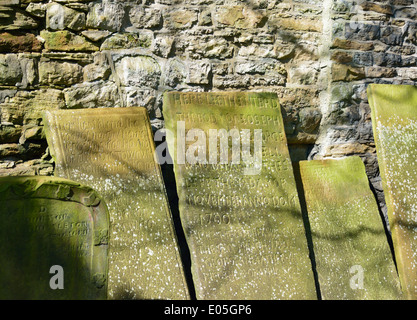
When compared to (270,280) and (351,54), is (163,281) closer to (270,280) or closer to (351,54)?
(270,280)

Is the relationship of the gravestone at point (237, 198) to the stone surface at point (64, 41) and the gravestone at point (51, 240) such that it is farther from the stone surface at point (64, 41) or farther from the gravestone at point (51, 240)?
the gravestone at point (51, 240)

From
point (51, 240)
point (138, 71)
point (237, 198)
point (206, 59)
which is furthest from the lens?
point (206, 59)

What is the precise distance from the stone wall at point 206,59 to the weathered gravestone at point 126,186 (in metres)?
0.29

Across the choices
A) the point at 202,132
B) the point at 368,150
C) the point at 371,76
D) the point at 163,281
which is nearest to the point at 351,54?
the point at 371,76

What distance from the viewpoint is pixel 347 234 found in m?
3.30

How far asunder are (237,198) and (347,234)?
90 centimetres

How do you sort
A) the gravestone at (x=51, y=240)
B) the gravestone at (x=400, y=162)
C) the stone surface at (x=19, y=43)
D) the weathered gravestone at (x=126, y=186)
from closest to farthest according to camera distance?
the gravestone at (x=51, y=240) < the weathered gravestone at (x=126, y=186) < the stone surface at (x=19, y=43) < the gravestone at (x=400, y=162)

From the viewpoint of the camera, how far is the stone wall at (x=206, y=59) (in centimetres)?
314

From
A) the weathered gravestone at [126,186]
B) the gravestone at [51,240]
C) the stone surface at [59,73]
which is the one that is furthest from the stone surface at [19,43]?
the gravestone at [51,240]

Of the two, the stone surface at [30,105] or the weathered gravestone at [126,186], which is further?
the stone surface at [30,105]

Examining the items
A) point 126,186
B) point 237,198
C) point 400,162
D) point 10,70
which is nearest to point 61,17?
point 10,70

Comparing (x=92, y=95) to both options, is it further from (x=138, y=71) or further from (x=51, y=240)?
(x=51, y=240)

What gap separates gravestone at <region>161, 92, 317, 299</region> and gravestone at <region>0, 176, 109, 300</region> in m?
0.86

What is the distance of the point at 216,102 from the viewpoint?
3211 mm
